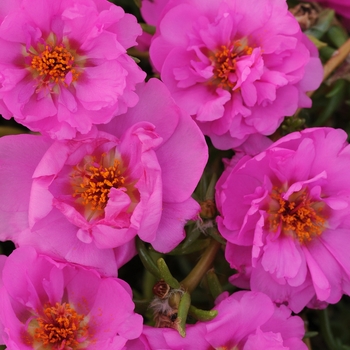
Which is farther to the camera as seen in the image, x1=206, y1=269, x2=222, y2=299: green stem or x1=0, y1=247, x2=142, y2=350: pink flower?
x1=206, y1=269, x2=222, y2=299: green stem

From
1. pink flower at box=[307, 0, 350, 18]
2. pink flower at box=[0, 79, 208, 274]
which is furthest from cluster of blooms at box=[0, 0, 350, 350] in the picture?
pink flower at box=[307, 0, 350, 18]

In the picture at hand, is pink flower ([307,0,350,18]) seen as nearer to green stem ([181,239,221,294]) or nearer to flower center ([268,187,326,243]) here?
flower center ([268,187,326,243])

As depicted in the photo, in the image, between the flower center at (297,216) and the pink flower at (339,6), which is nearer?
the flower center at (297,216)

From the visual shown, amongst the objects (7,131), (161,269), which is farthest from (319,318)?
(7,131)

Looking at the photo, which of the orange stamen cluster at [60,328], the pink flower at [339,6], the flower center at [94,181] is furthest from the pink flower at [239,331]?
the pink flower at [339,6]

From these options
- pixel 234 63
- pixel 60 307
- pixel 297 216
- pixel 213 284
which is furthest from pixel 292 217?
pixel 60 307

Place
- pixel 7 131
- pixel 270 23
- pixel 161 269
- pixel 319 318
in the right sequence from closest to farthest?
pixel 161 269
pixel 270 23
pixel 7 131
pixel 319 318

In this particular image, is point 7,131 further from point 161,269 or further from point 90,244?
point 161,269

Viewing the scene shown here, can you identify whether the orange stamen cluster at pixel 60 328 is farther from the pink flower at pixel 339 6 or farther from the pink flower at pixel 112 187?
the pink flower at pixel 339 6
